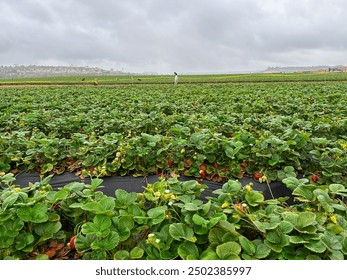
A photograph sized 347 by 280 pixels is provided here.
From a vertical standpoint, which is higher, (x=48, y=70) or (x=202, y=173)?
(x=48, y=70)

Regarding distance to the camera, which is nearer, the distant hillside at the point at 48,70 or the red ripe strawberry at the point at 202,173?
the red ripe strawberry at the point at 202,173

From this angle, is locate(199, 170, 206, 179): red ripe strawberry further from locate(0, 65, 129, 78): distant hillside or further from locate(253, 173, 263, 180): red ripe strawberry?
locate(0, 65, 129, 78): distant hillside


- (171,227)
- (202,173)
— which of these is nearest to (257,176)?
(202,173)

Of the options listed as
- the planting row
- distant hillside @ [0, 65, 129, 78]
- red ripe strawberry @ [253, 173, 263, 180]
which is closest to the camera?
the planting row

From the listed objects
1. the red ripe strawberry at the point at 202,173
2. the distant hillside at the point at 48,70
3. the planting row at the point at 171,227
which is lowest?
the red ripe strawberry at the point at 202,173

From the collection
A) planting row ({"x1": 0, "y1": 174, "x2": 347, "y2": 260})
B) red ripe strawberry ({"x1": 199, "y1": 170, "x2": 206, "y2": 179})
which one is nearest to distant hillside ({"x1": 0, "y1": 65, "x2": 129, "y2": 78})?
red ripe strawberry ({"x1": 199, "y1": 170, "x2": 206, "y2": 179})

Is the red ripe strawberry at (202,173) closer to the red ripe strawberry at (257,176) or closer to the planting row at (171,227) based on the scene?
the red ripe strawberry at (257,176)

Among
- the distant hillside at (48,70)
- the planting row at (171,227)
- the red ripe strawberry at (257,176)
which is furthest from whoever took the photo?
the distant hillside at (48,70)

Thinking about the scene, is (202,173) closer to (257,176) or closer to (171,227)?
(257,176)

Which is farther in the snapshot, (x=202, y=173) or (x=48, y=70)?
(x=48, y=70)

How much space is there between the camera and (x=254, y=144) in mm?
3951

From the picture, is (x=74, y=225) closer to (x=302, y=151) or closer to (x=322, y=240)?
(x=322, y=240)

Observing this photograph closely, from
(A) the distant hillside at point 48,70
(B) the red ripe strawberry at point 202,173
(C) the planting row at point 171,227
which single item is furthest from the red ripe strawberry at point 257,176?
(A) the distant hillside at point 48,70
